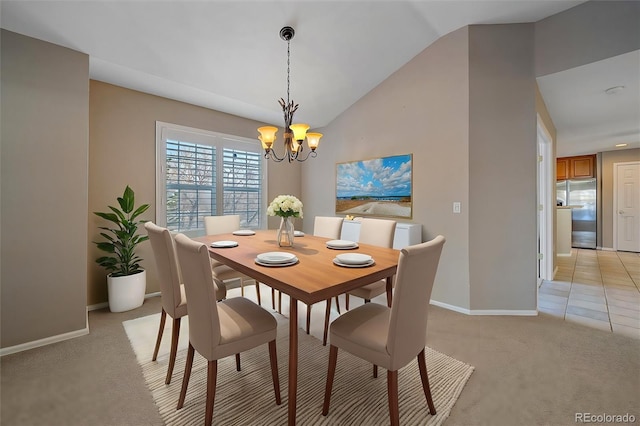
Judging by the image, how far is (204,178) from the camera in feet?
12.2

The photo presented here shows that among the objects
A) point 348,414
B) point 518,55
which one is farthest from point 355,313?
point 518,55

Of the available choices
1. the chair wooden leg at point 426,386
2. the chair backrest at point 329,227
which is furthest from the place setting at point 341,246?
the chair wooden leg at point 426,386

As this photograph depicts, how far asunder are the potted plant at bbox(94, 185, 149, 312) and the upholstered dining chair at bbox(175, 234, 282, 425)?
1823 millimetres

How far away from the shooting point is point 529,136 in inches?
106

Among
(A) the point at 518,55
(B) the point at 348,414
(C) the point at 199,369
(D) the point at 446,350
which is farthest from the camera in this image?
(A) the point at 518,55

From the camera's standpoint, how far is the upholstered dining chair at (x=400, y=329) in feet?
4.02

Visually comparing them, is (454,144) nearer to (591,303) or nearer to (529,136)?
(529,136)

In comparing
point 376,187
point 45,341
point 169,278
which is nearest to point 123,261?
point 45,341

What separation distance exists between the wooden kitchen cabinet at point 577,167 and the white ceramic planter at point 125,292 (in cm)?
903

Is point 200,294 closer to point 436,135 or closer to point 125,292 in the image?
point 125,292

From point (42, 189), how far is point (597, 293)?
20.0 ft

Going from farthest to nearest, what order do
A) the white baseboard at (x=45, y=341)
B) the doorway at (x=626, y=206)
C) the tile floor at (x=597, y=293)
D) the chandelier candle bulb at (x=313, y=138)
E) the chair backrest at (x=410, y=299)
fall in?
the doorway at (x=626, y=206) → the tile floor at (x=597, y=293) → the chandelier candle bulb at (x=313, y=138) → the white baseboard at (x=45, y=341) → the chair backrest at (x=410, y=299)

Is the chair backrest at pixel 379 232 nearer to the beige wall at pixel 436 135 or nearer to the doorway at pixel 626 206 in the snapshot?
the beige wall at pixel 436 135

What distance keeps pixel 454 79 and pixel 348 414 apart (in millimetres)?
3225
